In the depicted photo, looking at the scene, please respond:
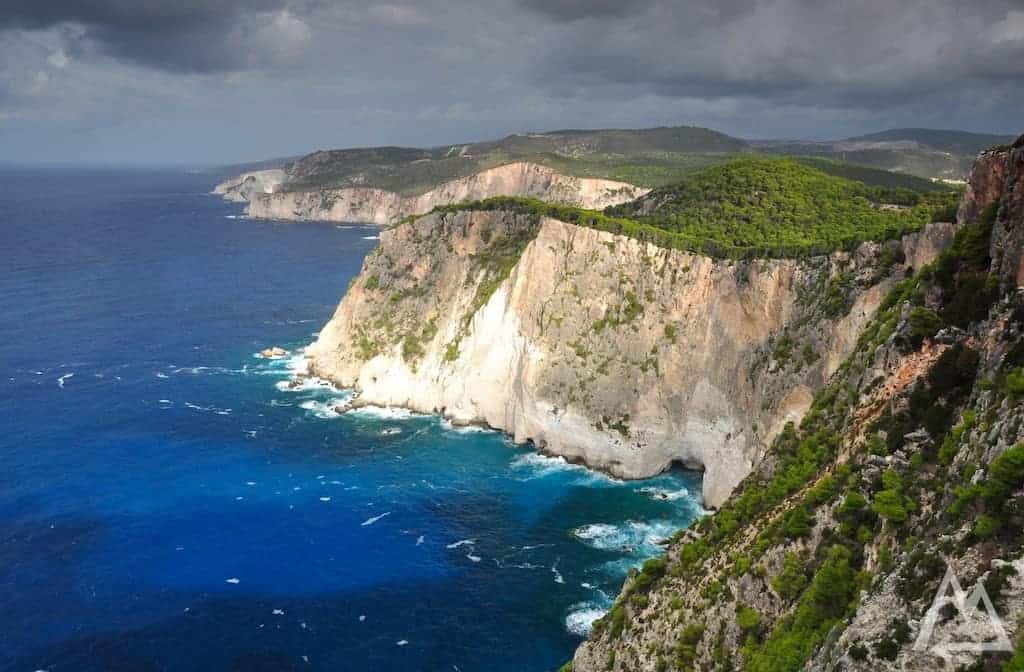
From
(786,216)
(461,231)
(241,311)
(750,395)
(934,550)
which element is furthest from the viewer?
(241,311)

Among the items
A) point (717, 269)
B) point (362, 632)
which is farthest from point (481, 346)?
point (362, 632)

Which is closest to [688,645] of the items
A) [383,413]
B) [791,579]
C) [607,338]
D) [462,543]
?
[791,579]

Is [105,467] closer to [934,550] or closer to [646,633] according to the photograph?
[646,633]

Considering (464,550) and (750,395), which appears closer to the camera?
(464,550)

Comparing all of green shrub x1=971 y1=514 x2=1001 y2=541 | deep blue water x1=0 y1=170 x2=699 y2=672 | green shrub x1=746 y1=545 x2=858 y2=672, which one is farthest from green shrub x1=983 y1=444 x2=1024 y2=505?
deep blue water x1=0 y1=170 x2=699 y2=672

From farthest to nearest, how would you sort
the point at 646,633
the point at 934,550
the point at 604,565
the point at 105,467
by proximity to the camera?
the point at 105,467 < the point at 604,565 < the point at 646,633 < the point at 934,550

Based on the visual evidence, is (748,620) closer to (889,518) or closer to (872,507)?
(872,507)

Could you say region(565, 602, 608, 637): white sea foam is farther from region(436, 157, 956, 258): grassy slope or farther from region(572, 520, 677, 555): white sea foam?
region(436, 157, 956, 258): grassy slope
